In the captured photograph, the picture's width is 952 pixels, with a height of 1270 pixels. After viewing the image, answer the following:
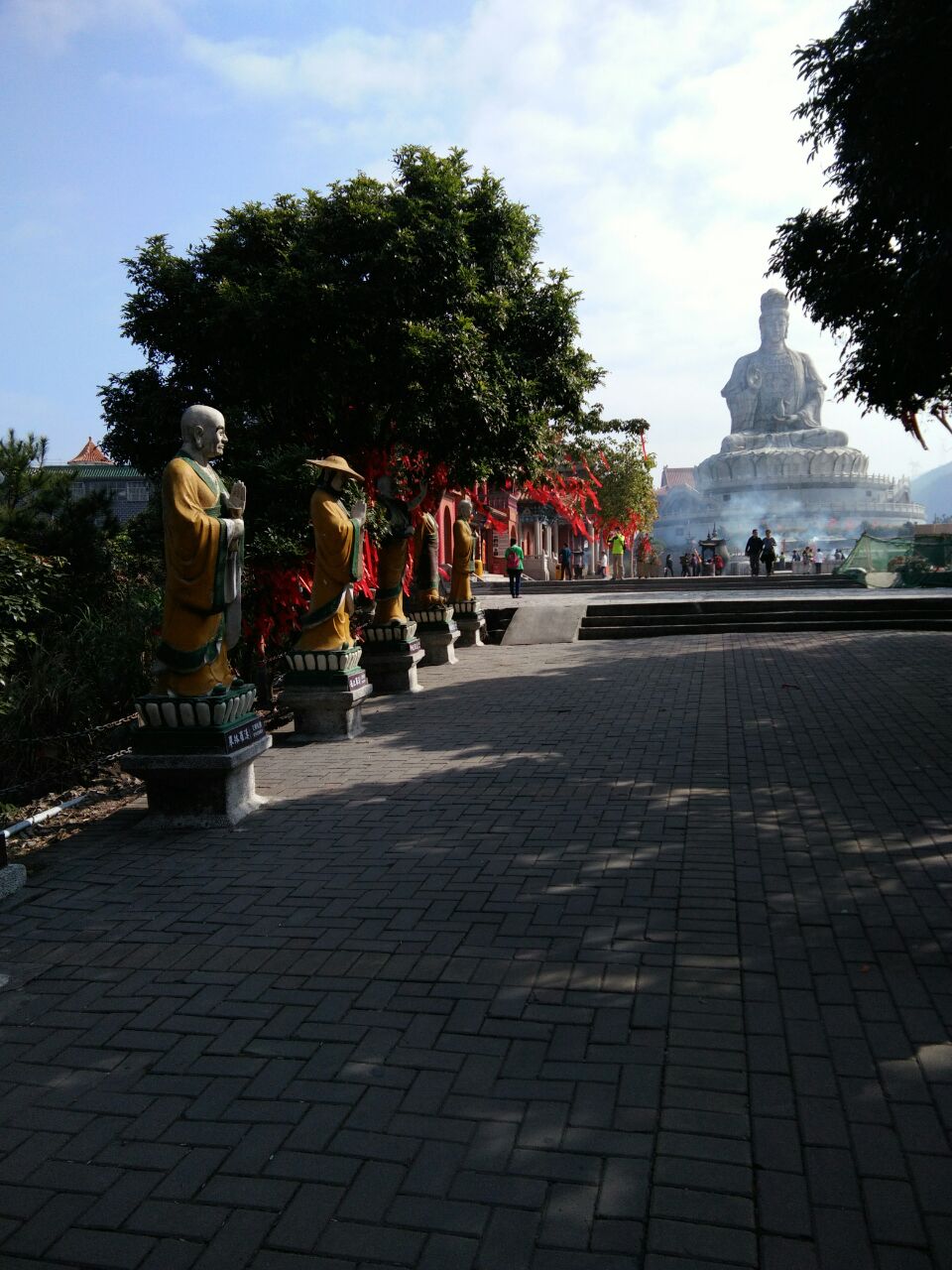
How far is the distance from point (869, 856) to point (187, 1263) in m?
3.97

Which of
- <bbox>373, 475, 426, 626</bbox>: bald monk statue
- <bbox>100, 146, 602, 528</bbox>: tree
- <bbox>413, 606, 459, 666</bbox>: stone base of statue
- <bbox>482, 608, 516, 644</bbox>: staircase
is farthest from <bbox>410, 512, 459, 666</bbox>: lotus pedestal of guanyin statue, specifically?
<bbox>482, 608, 516, 644</bbox>: staircase

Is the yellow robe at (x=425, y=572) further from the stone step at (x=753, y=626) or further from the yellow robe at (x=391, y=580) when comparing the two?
the stone step at (x=753, y=626)

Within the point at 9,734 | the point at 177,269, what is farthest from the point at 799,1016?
the point at 177,269

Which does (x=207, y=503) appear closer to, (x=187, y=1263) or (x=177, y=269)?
(x=187, y=1263)

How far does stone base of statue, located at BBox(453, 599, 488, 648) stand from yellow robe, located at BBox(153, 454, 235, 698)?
9.87 metres

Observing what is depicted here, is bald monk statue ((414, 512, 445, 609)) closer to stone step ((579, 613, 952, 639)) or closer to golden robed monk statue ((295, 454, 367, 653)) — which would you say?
stone step ((579, 613, 952, 639))

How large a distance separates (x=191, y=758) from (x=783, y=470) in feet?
179

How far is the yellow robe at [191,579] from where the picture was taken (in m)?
5.82

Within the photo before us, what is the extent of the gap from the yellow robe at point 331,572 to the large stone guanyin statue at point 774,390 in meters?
53.3

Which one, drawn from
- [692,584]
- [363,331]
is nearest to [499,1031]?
[363,331]

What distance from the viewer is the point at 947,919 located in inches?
168

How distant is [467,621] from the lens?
16047 mm

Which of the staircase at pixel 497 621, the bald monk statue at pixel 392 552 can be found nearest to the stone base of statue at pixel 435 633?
the bald monk statue at pixel 392 552

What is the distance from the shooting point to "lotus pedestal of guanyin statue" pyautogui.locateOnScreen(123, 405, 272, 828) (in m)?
5.92
